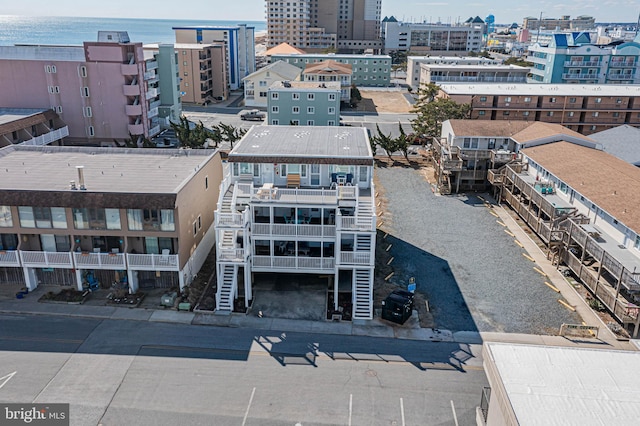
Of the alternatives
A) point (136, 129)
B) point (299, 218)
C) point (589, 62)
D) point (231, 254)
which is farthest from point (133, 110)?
point (589, 62)

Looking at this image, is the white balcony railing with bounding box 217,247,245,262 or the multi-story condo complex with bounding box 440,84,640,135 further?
the multi-story condo complex with bounding box 440,84,640,135

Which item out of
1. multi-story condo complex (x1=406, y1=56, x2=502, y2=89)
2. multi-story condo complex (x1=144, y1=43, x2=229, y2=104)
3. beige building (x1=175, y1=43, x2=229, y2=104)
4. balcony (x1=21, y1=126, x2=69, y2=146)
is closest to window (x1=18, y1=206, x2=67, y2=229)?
balcony (x1=21, y1=126, x2=69, y2=146)

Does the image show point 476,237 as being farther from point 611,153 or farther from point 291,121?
point 291,121

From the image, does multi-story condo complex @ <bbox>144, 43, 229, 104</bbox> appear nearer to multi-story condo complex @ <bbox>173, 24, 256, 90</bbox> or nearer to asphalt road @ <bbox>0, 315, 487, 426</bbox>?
multi-story condo complex @ <bbox>173, 24, 256, 90</bbox>

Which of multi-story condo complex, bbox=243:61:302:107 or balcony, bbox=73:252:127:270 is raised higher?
multi-story condo complex, bbox=243:61:302:107

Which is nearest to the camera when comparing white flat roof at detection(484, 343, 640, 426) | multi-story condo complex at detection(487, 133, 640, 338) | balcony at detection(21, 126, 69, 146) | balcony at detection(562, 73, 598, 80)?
white flat roof at detection(484, 343, 640, 426)

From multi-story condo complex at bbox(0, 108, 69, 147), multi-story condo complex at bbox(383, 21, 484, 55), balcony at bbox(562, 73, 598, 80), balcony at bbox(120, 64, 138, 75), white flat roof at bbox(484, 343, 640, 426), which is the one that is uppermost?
multi-story condo complex at bbox(383, 21, 484, 55)
